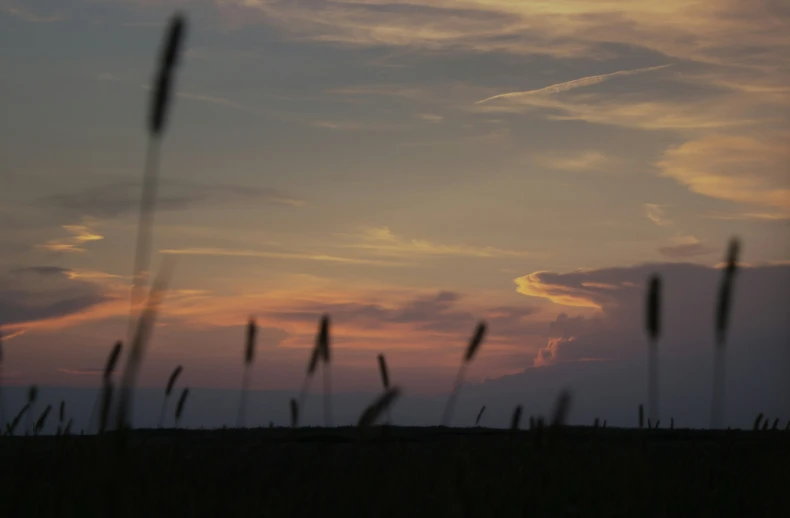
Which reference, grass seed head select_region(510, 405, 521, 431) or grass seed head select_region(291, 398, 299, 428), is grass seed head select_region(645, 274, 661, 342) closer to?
grass seed head select_region(510, 405, 521, 431)

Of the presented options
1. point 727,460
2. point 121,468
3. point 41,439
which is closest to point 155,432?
point 41,439

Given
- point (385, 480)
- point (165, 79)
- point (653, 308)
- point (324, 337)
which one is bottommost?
point (385, 480)

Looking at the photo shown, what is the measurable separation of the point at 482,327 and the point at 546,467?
82cm

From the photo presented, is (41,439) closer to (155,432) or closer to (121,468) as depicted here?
(155,432)

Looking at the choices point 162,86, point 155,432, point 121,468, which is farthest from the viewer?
point 155,432

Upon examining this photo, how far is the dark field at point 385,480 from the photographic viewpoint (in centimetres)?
326

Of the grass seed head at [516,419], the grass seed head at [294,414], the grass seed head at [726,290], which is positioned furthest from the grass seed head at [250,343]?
the grass seed head at [726,290]

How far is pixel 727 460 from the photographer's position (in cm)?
577

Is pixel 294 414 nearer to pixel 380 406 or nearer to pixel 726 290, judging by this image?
pixel 380 406

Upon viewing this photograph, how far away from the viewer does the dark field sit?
3262 millimetres

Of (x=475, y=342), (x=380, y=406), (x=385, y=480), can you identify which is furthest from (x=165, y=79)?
(x=385, y=480)

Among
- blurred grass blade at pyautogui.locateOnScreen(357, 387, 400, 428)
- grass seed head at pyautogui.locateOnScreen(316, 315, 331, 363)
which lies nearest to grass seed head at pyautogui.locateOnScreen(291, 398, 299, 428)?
grass seed head at pyautogui.locateOnScreen(316, 315, 331, 363)

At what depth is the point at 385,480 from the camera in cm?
429

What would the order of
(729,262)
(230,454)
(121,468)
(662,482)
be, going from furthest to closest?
(230,454) → (662,482) → (729,262) → (121,468)
